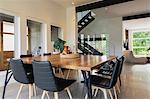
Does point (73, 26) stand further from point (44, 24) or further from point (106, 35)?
point (106, 35)

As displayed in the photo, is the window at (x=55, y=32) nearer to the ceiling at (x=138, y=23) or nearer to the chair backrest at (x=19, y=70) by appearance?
the chair backrest at (x=19, y=70)

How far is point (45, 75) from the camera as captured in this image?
2.02m

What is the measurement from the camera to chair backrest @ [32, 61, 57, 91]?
1.98 m

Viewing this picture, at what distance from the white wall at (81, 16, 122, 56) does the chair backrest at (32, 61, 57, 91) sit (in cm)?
814

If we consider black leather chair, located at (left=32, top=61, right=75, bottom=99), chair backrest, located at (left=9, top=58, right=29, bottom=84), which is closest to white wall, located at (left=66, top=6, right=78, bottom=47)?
chair backrest, located at (left=9, top=58, right=29, bottom=84)

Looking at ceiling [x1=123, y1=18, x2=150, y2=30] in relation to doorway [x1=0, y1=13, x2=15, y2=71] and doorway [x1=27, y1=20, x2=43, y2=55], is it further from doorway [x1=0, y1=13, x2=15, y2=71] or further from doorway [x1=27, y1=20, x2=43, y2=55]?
doorway [x1=0, y1=13, x2=15, y2=71]

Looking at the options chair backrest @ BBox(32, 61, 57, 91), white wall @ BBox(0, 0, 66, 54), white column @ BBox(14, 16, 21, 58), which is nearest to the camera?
chair backrest @ BBox(32, 61, 57, 91)

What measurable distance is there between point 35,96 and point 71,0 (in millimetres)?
4335

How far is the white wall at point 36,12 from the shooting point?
434 centimetres

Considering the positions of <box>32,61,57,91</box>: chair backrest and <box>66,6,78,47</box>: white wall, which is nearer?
<box>32,61,57,91</box>: chair backrest

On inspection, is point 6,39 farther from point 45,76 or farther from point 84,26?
point 84,26

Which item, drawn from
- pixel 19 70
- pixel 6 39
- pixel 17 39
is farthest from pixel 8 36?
pixel 19 70

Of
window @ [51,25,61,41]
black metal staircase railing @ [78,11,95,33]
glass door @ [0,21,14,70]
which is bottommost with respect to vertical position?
glass door @ [0,21,14,70]

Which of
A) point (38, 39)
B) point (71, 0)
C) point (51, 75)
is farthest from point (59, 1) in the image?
point (51, 75)
